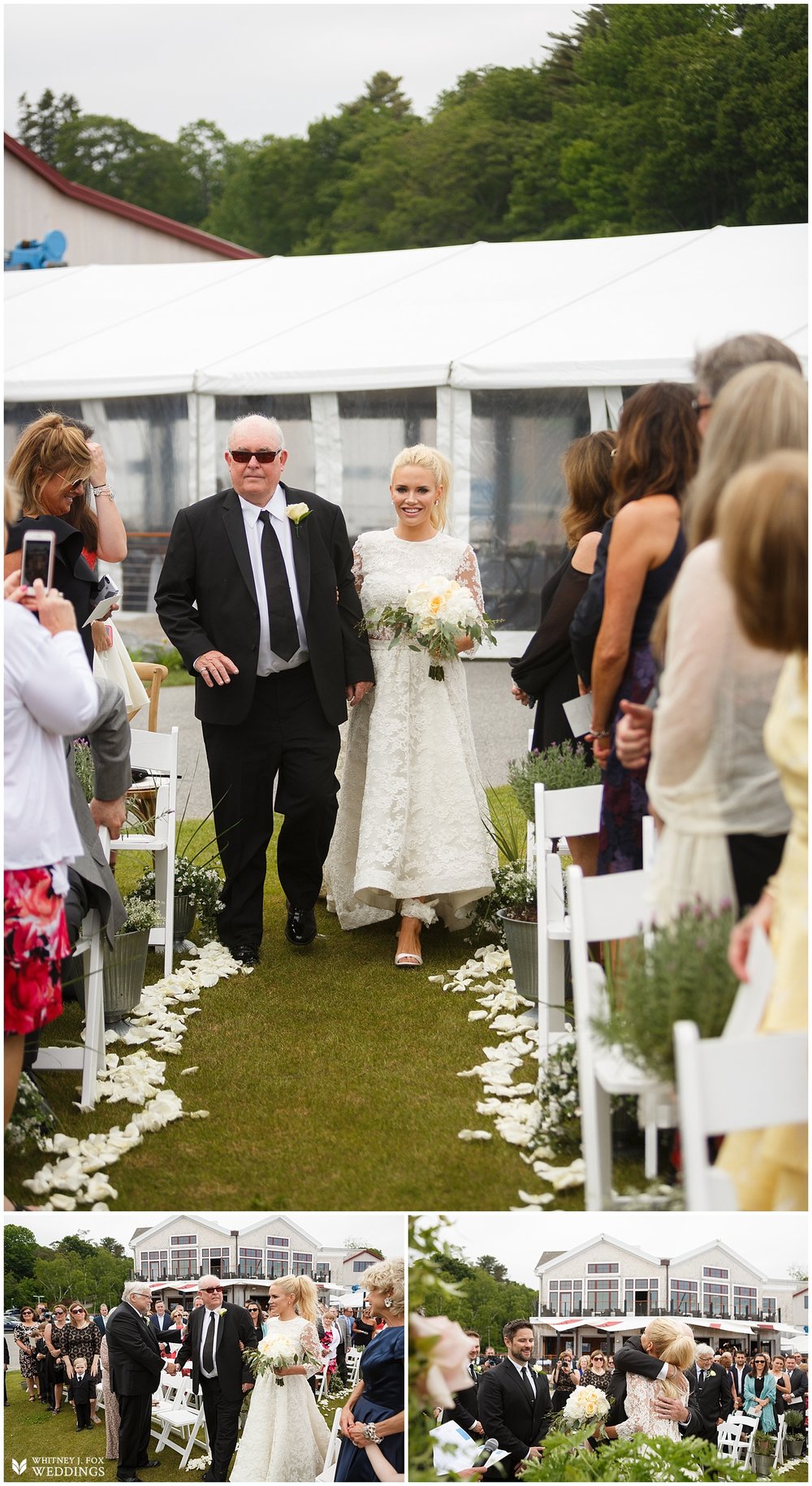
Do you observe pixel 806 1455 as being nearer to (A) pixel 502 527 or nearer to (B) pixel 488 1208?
(B) pixel 488 1208

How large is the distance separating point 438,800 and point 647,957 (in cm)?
316

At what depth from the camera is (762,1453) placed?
3.58 metres

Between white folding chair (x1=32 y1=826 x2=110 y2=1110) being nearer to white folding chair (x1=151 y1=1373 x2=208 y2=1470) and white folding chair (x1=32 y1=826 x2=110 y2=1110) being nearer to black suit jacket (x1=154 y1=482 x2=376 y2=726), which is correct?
white folding chair (x1=151 y1=1373 x2=208 y2=1470)

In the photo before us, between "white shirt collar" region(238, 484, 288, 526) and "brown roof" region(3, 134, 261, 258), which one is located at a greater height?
"brown roof" region(3, 134, 261, 258)

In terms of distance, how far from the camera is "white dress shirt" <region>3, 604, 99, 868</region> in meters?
3.36

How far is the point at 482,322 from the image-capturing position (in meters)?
14.5

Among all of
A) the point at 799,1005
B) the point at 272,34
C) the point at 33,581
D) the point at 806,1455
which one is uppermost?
the point at 272,34

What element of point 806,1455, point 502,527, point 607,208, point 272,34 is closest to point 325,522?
point 806,1455

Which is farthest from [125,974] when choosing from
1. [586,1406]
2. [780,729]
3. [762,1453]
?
[780,729]

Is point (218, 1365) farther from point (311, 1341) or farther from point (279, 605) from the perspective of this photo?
point (279, 605)

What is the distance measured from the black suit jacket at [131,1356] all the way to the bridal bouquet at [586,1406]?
3.30 ft

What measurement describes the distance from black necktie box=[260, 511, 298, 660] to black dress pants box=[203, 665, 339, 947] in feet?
0.48

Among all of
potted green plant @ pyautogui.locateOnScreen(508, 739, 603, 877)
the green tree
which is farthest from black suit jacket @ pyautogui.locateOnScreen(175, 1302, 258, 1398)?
the green tree

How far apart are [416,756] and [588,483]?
4.95 ft
